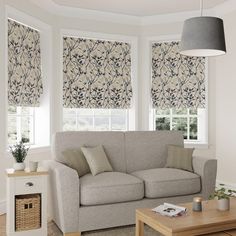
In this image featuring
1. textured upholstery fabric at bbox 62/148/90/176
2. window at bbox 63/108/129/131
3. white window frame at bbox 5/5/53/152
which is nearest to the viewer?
textured upholstery fabric at bbox 62/148/90/176

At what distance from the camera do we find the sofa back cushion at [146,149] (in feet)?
14.0

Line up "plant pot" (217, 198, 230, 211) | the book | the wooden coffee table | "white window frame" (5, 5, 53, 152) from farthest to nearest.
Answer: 1. "white window frame" (5, 5, 53, 152)
2. "plant pot" (217, 198, 230, 211)
3. the book
4. the wooden coffee table

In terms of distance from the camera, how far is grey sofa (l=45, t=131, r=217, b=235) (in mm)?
3268

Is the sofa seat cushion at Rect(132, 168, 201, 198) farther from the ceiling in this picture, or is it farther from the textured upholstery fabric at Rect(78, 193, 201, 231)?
the ceiling

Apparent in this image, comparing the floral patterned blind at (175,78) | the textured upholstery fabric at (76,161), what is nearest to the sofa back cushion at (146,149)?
the textured upholstery fabric at (76,161)

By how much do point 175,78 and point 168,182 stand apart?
2.75 meters

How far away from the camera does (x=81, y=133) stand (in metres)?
4.07

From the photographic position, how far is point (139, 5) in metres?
5.46

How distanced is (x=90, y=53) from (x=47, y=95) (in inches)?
45.1

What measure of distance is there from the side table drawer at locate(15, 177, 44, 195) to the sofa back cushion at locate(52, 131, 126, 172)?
52cm

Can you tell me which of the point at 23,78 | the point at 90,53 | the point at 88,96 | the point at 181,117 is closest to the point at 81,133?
the point at 23,78

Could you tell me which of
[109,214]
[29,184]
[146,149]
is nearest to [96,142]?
[146,149]

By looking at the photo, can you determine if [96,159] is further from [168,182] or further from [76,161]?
[168,182]

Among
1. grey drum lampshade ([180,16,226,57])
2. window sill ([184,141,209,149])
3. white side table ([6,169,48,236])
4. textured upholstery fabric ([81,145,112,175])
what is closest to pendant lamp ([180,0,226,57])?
grey drum lampshade ([180,16,226,57])
